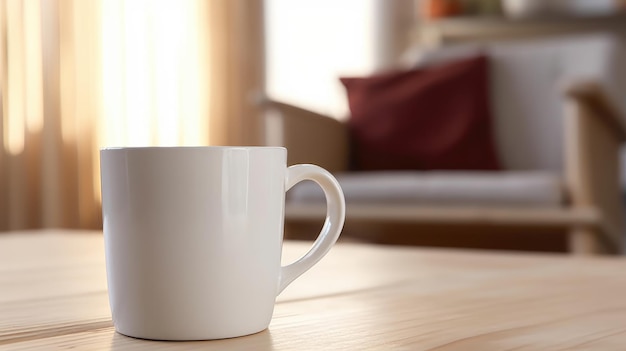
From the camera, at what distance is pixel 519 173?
2178 mm

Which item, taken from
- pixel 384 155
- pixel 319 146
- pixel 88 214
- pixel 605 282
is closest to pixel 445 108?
pixel 384 155

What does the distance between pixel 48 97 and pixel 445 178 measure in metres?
1.32

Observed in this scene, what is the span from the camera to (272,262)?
0.43 meters

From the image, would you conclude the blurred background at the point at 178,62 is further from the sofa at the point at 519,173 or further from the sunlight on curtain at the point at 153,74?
the sofa at the point at 519,173

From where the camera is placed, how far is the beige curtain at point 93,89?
8.38ft

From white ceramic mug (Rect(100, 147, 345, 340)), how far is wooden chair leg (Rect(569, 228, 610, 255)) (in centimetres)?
154

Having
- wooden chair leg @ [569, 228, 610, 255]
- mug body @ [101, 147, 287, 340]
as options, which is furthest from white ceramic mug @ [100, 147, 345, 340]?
wooden chair leg @ [569, 228, 610, 255]

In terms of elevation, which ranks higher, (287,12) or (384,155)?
(287,12)

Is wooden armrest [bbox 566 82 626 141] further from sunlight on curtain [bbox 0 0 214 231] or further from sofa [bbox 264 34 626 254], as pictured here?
sunlight on curtain [bbox 0 0 214 231]

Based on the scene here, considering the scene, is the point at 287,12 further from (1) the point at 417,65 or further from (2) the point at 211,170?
(2) the point at 211,170

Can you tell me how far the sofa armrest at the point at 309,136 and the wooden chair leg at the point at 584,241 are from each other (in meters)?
0.79

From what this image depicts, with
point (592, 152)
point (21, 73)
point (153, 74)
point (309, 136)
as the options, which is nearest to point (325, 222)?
point (592, 152)

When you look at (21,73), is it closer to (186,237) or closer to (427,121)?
(427,121)

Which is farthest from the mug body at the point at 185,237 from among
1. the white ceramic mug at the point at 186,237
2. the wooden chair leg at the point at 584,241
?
the wooden chair leg at the point at 584,241
